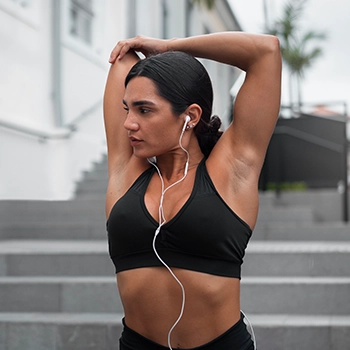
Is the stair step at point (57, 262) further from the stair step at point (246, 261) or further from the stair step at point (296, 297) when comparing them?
the stair step at point (296, 297)

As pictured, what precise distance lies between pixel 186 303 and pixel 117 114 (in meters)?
0.61

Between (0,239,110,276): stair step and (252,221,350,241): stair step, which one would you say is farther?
(252,221,350,241): stair step

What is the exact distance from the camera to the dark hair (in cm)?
180

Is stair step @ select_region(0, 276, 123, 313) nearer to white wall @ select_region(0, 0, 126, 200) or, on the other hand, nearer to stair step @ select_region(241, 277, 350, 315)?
stair step @ select_region(241, 277, 350, 315)

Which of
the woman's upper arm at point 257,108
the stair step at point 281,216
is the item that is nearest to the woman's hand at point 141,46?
the woman's upper arm at point 257,108

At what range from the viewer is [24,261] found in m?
5.19

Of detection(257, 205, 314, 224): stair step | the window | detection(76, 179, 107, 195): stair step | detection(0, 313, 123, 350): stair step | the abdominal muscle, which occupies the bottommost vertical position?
detection(0, 313, 123, 350): stair step

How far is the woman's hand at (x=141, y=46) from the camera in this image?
201 cm

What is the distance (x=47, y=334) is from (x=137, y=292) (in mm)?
2634

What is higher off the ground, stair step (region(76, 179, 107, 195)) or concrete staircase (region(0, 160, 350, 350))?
stair step (region(76, 179, 107, 195))

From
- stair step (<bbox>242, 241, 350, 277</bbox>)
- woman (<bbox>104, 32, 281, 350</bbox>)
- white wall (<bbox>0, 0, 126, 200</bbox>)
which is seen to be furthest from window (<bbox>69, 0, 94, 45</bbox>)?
woman (<bbox>104, 32, 281, 350</bbox>)

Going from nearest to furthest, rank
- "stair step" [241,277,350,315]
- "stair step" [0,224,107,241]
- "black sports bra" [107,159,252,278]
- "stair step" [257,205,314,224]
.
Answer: "black sports bra" [107,159,252,278], "stair step" [241,277,350,315], "stair step" [0,224,107,241], "stair step" [257,205,314,224]

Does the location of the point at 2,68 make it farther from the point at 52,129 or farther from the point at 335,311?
the point at 335,311

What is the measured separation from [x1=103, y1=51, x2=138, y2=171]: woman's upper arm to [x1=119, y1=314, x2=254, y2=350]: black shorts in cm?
49
